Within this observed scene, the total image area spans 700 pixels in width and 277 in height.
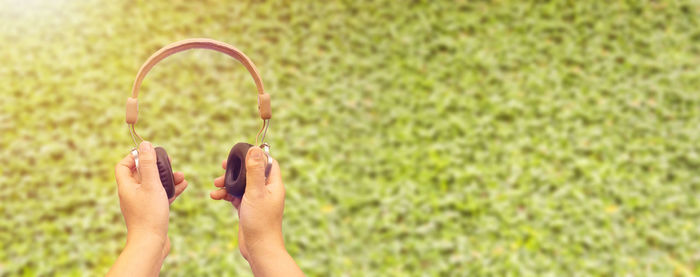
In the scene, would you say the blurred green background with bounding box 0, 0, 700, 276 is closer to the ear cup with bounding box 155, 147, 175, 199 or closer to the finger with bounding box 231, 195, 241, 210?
the finger with bounding box 231, 195, 241, 210

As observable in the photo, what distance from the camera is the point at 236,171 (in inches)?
46.6

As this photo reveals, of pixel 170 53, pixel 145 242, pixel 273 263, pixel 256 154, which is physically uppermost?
pixel 170 53

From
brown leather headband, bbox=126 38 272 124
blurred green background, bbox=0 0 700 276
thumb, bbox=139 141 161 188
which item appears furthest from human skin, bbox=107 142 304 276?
blurred green background, bbox=0 0 700 276

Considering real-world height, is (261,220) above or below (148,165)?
below

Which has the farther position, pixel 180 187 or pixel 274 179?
pixel 180 187

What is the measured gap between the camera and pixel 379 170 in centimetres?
322

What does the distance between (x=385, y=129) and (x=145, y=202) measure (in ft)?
8.19

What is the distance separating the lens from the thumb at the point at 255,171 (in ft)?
3.41

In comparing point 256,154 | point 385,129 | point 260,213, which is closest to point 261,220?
point 260,213

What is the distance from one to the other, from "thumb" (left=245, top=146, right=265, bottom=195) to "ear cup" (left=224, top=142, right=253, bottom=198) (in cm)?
5

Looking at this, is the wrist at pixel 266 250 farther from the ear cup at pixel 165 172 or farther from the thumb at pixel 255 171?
the ear cup at pixel 165 172

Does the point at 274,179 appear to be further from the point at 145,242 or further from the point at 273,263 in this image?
the point at 145,242

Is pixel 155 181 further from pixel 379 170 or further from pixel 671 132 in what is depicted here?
pixel 671 132

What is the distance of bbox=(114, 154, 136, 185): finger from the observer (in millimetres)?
1034
